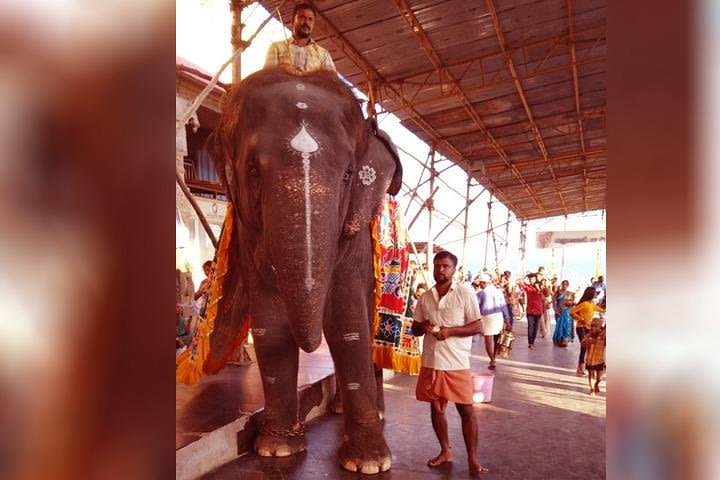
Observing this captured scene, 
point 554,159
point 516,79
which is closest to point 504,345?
point 516,79

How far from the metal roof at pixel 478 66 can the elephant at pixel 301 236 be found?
14.1 ft

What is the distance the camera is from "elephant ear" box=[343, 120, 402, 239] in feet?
10.8

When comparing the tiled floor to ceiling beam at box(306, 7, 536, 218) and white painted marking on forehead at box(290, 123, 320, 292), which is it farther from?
ceiling beam at box(306, 7, 536, 218)

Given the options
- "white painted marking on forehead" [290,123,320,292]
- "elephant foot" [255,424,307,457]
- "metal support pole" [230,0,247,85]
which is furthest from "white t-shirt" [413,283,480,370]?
"metal support pole" [230,0,247,85]

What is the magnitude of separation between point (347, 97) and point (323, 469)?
2460 millimetres

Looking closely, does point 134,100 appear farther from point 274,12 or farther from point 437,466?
point 274,12

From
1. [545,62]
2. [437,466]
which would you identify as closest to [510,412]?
[437,466]

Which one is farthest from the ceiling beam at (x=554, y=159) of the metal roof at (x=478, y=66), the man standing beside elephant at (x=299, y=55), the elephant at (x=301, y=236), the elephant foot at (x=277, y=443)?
the elephant foot at (x=277, y=443)

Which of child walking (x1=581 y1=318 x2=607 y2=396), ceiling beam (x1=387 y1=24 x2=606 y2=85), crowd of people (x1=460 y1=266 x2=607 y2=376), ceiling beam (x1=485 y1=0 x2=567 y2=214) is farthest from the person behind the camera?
ceiling beam (x1=387 y1=24 x2=606 y2=85)

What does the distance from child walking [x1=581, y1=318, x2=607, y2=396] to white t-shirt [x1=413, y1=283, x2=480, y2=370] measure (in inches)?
121

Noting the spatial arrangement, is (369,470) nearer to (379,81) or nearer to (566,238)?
(379,81)

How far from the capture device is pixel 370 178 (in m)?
3.37

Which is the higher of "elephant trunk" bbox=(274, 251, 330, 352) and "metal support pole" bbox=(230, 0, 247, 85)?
"metal support pole" bbox=(230, 0, 247, 85)

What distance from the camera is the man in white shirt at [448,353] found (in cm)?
331
